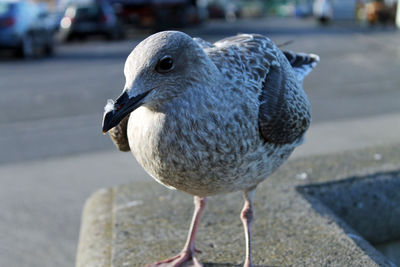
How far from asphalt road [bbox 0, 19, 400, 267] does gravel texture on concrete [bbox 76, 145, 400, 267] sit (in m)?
0.69

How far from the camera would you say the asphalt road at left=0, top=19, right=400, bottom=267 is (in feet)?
14.8

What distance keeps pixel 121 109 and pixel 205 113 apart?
492 millimetres

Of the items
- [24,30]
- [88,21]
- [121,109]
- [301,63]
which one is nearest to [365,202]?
[301,63]

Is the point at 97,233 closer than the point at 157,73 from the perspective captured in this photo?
No

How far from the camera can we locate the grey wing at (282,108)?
2.75m

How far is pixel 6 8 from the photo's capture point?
15281 millimetres

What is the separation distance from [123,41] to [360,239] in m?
19.9

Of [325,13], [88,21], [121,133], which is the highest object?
[121,133]

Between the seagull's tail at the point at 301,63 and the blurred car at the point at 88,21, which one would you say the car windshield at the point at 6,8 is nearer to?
the blurred car at the point at 88,21

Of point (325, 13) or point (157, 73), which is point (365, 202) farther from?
point (325, 13)

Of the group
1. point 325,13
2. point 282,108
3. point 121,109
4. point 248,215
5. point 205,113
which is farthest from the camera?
point 325,13

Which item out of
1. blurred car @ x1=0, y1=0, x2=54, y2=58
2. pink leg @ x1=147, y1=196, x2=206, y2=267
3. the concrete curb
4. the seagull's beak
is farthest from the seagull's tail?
blurred car @ x1=0, y1=0, x2=54, y2=58

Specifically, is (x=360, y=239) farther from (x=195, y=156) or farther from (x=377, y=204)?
(x=195, y=156)

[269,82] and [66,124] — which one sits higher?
[269,82]
